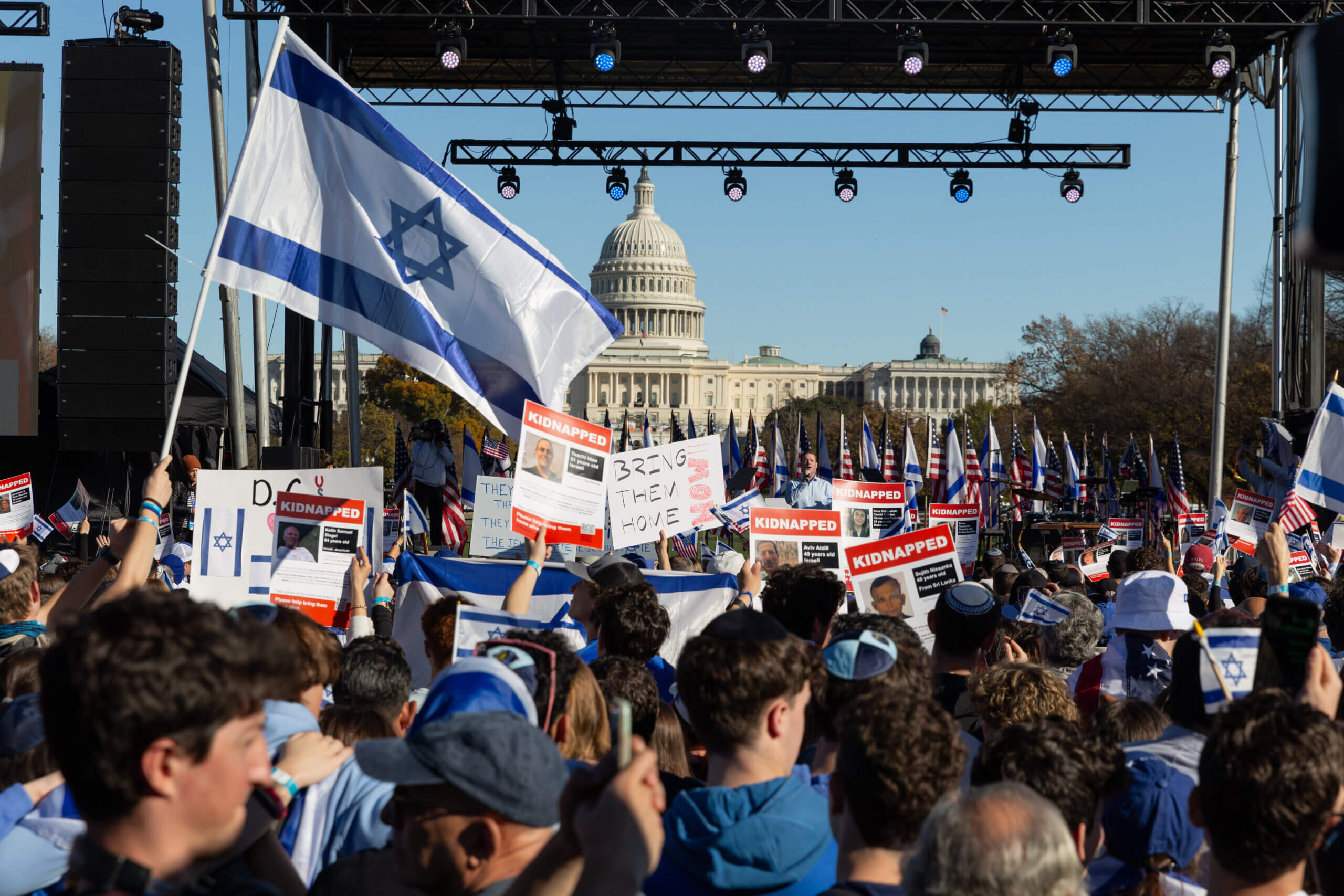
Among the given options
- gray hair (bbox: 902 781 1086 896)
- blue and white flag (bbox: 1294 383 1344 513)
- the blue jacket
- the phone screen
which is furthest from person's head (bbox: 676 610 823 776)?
blue and white flag (bbox: 1294 383 1344 513)

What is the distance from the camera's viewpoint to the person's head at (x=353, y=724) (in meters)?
3.11

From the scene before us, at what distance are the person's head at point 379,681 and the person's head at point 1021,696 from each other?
1.67 metres

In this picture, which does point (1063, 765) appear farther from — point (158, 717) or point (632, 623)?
point (632, 623)

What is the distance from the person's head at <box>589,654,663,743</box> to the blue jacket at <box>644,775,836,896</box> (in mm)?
885

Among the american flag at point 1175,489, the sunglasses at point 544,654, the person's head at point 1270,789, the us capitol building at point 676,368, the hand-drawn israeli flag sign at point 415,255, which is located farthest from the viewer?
the us capitol building at point 676,368

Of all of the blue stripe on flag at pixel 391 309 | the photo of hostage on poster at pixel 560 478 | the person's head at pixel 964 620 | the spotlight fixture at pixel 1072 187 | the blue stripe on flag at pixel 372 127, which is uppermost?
the spotlight fixture at pixel 1072 187

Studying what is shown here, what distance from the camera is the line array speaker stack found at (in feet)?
43.0

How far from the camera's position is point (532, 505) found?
582 centimetres

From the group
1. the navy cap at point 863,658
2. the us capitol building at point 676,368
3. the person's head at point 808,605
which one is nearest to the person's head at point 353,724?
the navy cap at point 863,658

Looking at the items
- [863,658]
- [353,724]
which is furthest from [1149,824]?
[353,724]

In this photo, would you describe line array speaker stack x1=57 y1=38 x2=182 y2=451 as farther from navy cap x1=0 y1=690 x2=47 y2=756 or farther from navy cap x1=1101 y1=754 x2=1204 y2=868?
navy cap x1=1101 y1=754 x2=1204 y2=868

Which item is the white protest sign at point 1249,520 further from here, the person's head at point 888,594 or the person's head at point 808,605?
the person's head at point 808,605

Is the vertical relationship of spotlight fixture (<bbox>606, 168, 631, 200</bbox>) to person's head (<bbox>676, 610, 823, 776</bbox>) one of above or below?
above

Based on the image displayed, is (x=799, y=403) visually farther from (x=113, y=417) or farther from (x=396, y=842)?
(x=396, y=842)
